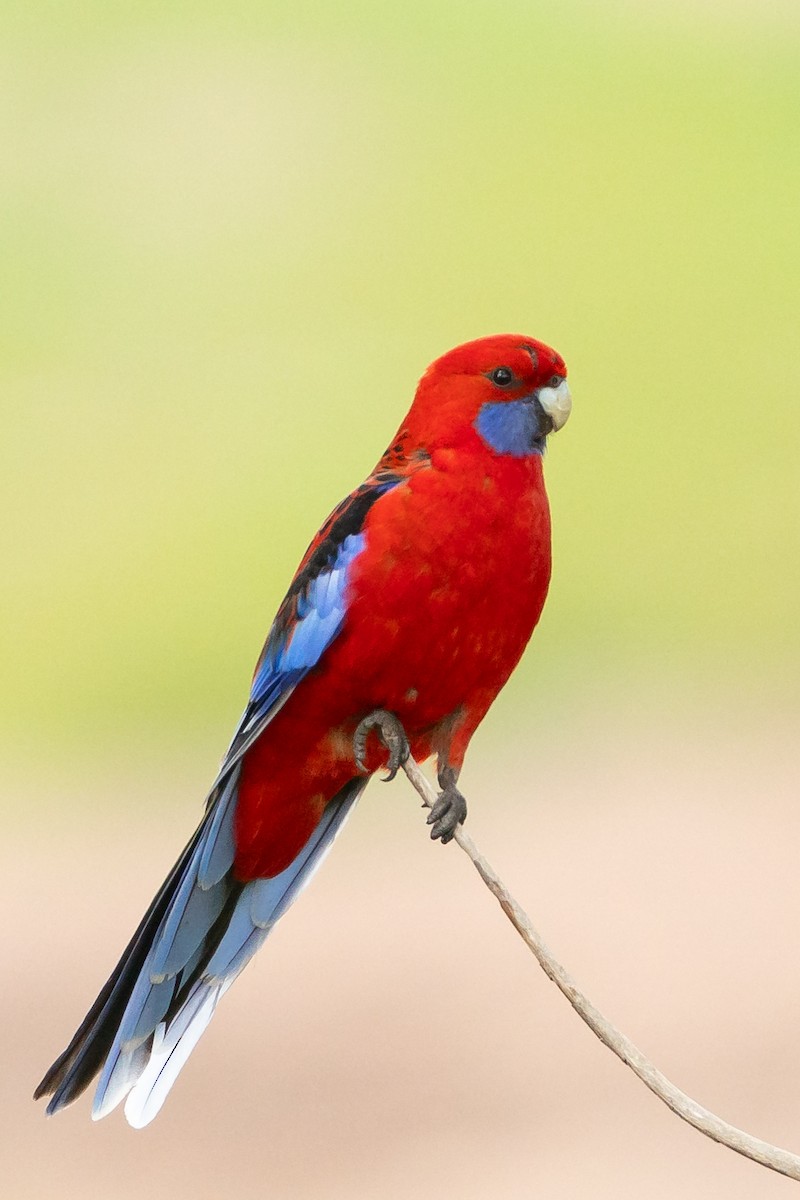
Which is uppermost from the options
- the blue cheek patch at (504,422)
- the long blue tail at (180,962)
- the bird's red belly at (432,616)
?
the blue cheek patch at (504,422)

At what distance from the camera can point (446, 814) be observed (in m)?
1.92

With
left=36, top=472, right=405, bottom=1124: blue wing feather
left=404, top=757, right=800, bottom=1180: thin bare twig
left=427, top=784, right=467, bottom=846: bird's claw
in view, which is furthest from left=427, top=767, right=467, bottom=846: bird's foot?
left=404, top=757, right=800, bottom=1180: thin bare twig

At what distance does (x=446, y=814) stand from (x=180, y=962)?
0.46 m

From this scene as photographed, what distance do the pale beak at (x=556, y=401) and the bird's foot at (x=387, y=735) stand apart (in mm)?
466

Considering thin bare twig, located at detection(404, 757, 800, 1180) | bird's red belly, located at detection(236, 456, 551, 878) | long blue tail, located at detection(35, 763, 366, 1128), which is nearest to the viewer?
thin bare twig, located at detection(404, 757, 800, 1180)

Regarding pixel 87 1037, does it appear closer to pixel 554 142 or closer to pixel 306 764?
pixel 306 764

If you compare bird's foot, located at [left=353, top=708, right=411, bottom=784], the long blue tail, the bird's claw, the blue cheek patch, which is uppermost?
the blue cheek patch

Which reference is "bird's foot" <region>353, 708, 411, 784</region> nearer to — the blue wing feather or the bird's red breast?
the bird's red breast

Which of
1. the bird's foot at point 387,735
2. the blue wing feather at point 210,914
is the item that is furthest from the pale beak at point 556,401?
the bird's foot at point 387,735

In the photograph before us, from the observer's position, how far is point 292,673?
189 cm

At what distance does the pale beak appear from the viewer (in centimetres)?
185

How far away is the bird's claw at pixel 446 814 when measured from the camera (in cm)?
189

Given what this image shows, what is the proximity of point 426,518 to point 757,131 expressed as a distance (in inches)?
207

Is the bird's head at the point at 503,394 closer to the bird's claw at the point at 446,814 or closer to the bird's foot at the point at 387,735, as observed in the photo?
the bird's foot at the point at 387,735
